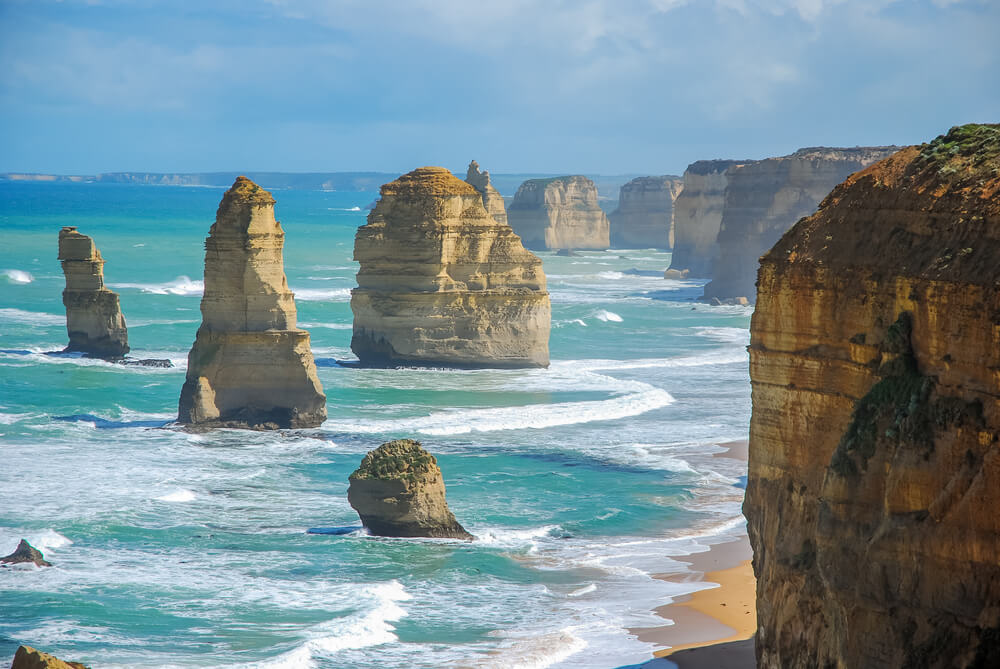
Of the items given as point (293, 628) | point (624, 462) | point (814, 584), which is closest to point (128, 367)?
point (624, 462)

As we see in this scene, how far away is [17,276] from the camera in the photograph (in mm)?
81438

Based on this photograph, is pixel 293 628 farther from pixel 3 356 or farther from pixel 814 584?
pixel 3 356

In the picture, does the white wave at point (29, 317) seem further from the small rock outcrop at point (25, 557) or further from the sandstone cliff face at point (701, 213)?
the sandstone cliff face at point (701, 213)

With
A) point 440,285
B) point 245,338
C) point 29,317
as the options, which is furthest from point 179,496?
point 29,317

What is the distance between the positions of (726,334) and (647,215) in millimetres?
84491

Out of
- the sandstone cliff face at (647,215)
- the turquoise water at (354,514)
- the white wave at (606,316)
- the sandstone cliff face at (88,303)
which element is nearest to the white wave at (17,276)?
the turquoise water at (354,514)

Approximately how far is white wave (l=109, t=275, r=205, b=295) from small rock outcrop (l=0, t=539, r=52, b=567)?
5390 centimetres

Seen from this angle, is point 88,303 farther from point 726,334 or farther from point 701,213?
point 701,213

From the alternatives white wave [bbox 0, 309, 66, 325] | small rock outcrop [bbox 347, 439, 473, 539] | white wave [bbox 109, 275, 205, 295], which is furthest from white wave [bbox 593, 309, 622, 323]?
small rock outcrop [bbox 347, 439, 473, 539]

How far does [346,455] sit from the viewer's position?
32.6 metres

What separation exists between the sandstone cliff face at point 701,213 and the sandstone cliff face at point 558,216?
2906cm

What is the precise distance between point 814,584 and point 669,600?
352 inches

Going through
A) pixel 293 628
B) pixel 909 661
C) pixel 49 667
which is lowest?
pixel 293 628

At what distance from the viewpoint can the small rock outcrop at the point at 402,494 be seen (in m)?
24.0
